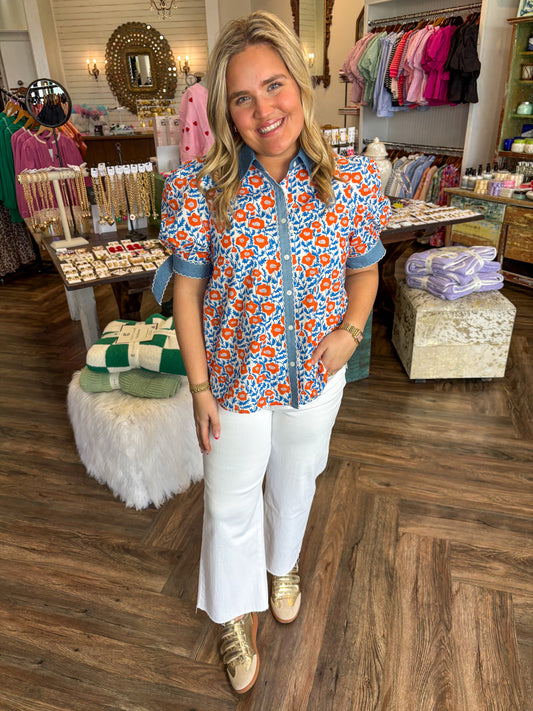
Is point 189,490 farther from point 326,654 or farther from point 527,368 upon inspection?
point 527,368

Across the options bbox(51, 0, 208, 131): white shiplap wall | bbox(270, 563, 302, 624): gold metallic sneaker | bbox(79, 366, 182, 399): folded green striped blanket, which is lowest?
bbox(270, 563, 302, 624): gold metallic sneaker

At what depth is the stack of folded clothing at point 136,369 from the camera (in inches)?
82.7

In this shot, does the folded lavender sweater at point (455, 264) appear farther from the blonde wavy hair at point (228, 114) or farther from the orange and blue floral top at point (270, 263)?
the blonde wavy hair at point (228, 114)

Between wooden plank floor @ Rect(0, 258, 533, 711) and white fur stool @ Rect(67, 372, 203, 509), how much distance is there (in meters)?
0.09

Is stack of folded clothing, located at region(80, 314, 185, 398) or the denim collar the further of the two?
stack of folded clothing, located at region(80, 314, 185, 398)

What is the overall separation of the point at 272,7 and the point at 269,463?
321 inches

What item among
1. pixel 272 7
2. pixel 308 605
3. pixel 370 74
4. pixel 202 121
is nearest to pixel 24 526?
pixel 308 605

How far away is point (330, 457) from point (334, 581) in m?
0.67

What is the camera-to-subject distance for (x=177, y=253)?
1121mm

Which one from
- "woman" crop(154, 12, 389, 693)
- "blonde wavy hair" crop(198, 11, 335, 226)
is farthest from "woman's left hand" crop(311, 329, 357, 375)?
"blonde wavy hair" crop(198, 11, 335, 226)

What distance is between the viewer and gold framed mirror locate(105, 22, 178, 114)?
871 centimetres

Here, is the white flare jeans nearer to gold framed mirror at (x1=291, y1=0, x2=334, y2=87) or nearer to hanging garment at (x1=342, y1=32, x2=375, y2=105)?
hanging garment at (x1=342, y1=32, x2=375, y2=105)

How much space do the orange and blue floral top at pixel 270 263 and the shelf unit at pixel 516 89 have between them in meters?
3.95

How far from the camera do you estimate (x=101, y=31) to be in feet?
28.6
